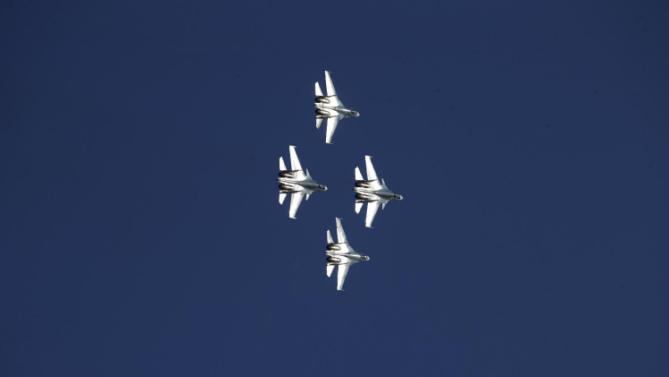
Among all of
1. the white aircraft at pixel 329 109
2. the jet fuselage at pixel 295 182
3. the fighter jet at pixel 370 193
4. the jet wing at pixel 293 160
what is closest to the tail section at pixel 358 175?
the fighter jet at pixel 370 193

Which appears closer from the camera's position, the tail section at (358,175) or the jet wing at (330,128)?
the tail section at (358,175)

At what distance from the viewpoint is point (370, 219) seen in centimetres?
12812

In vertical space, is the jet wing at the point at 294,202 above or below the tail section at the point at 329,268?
above

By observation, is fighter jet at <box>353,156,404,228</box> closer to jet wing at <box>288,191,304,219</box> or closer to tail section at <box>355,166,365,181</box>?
tail section at <box>355,166,365,181</box>

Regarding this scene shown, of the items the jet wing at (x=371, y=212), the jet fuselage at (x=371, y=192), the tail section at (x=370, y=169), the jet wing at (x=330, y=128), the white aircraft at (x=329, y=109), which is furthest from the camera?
the jet wing at (x=330, y=128)

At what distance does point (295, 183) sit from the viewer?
127 m

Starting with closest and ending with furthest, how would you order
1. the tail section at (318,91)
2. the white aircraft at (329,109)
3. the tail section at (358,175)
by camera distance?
the tail section at (358,175) → the white aircraft at (329,109) → the tail section at (318,91)

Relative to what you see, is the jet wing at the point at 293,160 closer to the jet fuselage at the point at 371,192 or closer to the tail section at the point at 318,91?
the tail section at the point at 318,91

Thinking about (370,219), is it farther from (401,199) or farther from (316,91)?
(316,91)

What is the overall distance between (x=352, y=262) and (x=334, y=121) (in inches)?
457

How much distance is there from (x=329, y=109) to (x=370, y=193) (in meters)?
7.62

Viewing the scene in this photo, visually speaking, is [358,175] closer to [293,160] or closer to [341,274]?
[293,160]

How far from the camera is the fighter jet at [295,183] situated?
4995 inches

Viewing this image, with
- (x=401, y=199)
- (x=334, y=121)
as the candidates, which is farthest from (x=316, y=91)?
(x=401, y=199)
